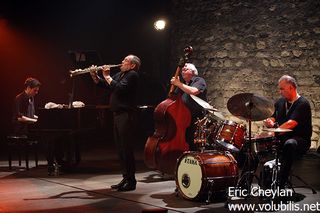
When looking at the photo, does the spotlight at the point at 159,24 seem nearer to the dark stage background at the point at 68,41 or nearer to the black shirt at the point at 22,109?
the dark stage background at the point at 68,41

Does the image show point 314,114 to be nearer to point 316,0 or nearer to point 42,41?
point 316,0

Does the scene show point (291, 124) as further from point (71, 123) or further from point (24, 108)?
point (24, 108)

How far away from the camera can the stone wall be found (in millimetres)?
9273

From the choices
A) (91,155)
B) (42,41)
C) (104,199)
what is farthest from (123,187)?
(42,41)

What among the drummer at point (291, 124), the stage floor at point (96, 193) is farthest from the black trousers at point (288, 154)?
the stage floor at point (96, 193)

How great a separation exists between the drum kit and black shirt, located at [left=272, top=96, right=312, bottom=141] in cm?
24

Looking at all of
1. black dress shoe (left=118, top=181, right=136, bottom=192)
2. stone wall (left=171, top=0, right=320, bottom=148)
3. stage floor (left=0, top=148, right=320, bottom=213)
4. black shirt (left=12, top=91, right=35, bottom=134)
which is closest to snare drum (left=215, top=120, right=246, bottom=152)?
stage floor (left=0, top=148, right=320, bottom=213)

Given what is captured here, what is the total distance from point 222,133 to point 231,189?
2.03ft

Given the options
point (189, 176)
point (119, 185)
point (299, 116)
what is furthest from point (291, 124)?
point (119, 185)

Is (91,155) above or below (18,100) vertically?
below

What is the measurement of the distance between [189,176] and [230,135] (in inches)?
26.2

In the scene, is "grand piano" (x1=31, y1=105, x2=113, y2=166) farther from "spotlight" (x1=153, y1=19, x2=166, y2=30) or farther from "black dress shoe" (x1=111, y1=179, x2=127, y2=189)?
"spotlight" (x1=153, y1=19, x2=166, y2=30)

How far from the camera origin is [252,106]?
5.33 metres

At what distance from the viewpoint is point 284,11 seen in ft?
31.3
